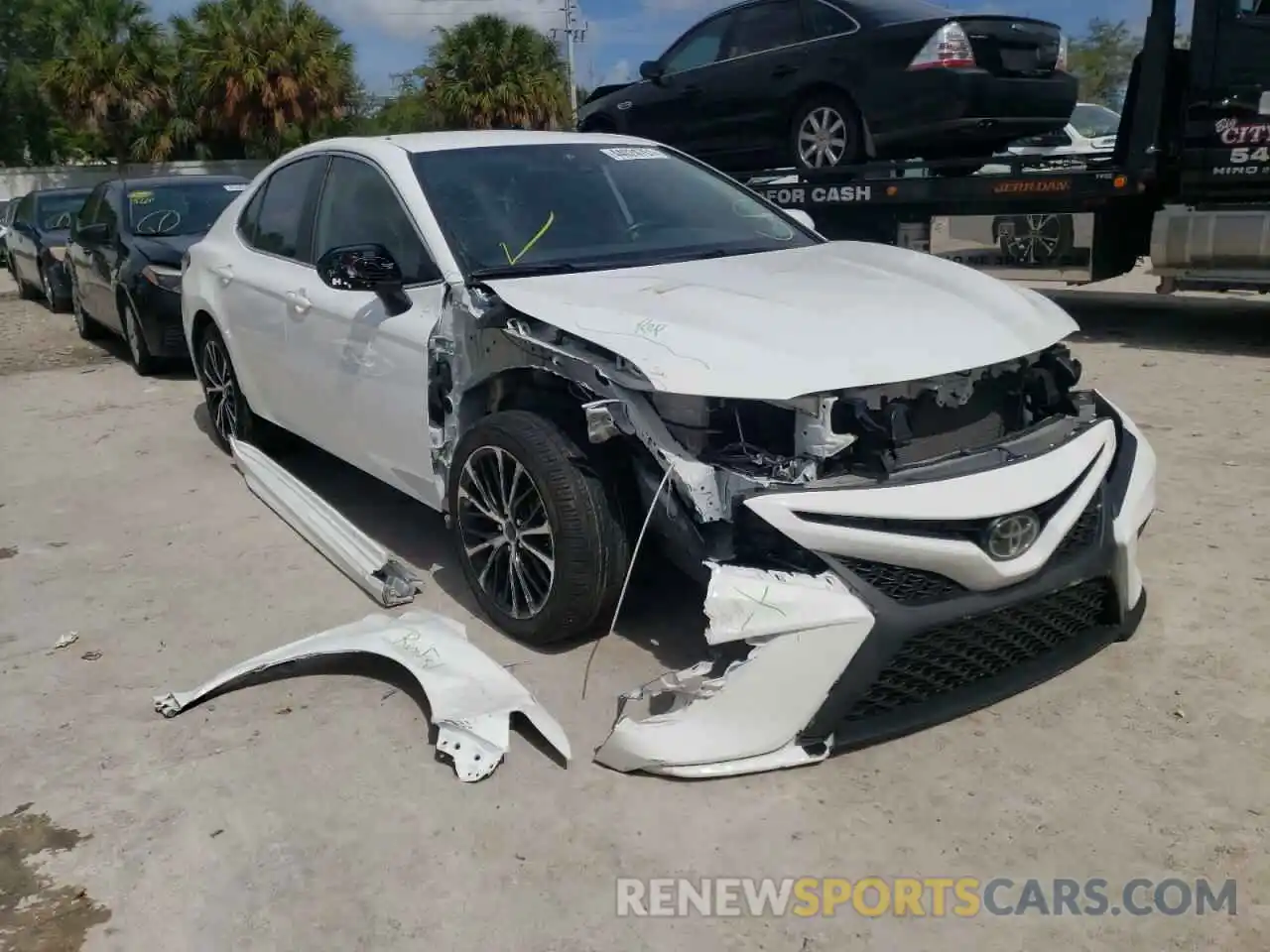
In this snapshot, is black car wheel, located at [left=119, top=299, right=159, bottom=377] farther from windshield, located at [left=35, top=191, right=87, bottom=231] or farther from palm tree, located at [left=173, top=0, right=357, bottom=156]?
palm tree, located at [left=173, top=0, right=357, bottom=156]

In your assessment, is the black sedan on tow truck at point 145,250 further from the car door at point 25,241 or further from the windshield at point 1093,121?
the windshield at point 1093,121

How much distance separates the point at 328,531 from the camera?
502 centimetres

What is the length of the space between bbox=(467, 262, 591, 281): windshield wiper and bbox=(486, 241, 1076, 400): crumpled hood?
7cm

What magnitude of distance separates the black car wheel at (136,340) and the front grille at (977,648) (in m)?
7.75

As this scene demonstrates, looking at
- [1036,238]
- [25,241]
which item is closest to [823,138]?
[1036,238]

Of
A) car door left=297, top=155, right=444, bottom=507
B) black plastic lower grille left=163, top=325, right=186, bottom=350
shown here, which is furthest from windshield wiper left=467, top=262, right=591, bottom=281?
black plastic lower grille left=163, top=325, right=186, bottom=350

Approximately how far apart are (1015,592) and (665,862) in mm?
1203

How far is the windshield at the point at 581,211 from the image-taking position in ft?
13.7

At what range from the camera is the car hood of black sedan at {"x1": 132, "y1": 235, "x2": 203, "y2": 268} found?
8891 millimetres

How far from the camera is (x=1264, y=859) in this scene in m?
2.73

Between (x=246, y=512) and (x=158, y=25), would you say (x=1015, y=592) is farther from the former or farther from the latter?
(x=158, y=25)

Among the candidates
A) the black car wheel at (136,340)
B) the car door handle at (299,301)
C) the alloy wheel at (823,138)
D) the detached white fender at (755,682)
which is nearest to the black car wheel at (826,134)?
the alloy wheel at (823,138)

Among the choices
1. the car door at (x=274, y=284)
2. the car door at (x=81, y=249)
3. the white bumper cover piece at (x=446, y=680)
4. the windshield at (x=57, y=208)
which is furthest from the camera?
the windshield at (x=57, y=208)

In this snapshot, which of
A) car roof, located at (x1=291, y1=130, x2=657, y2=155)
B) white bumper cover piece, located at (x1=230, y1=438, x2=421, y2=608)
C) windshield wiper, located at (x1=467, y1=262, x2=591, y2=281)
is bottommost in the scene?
white bumper cover piece, located at (x1=230, y1=438, x2=421, y2=608)
